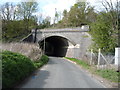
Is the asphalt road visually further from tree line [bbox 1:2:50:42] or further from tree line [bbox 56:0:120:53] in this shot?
tree line [bbox 1:2:50:42]

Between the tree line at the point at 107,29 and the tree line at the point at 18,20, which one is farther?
the tree line at the point at 18,20

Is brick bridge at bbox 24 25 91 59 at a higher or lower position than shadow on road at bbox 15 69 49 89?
higher

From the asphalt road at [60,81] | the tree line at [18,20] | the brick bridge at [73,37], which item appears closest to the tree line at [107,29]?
the asphalt road at [60,81]

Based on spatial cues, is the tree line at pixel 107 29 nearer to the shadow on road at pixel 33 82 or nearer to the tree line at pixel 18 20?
the shadow on road at pixel 33 82

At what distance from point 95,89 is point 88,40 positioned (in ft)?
75.6

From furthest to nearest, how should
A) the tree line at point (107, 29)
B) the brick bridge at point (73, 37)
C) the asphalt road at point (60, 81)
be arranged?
the brick bridge at point (73, 37)
the tree line at point (107, 29)
the asphalt road at point (60, 81)

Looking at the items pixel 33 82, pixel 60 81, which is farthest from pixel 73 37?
pixel 33 82

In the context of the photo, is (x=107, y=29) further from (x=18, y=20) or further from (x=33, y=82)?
(x=18, y=20)

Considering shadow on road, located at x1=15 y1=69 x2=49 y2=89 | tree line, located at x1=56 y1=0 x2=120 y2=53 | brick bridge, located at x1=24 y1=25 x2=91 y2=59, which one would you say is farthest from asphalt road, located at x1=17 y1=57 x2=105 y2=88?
brick bridge, located at x1=24 y1=25 x2=91 y2=59

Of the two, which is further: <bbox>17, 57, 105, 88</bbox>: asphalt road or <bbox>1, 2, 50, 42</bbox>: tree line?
<bbox>1, 2, 50, 42</bbox>: tree line

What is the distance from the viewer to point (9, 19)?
39.8 meters

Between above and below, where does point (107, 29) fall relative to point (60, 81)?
above

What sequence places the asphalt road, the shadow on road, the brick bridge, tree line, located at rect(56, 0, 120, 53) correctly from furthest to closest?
the brick bridge → tree line, located at rect(56, 0, 120, 53) → the asphalt road → the shadow on road

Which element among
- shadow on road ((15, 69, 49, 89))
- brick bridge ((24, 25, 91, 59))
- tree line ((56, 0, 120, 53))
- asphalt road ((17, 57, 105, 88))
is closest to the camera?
shadow on road ((15, 69, 49, 89))
